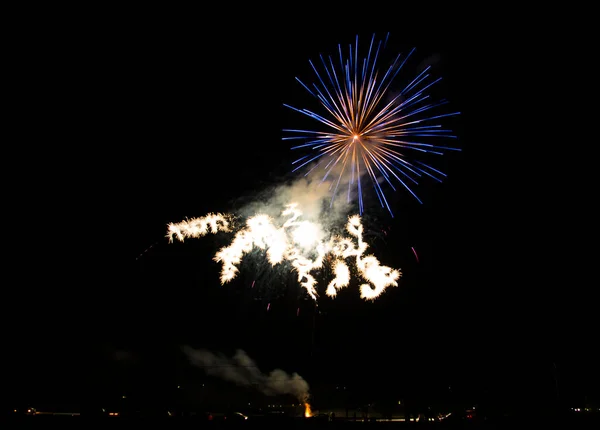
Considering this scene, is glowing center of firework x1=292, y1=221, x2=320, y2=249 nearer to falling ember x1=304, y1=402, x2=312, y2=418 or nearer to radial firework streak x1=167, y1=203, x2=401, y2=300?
radial firework streak x1=167, y1=203, x2=401, y2=300

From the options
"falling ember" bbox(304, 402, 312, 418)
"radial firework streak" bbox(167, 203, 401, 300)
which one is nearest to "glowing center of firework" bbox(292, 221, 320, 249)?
"radial firework streak" bbox(167, 203, 401, 300)

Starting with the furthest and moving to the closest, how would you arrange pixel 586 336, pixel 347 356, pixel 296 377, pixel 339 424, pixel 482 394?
pixel 296 377, pixel 347 356, pixel 482 394, pixel 586 336, pixel 339 424

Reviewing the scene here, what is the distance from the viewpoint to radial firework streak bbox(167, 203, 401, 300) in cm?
1149

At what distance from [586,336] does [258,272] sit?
16695 millimetres

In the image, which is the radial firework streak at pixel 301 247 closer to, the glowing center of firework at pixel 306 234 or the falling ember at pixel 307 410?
the glowing center of firework at pixel 306 234

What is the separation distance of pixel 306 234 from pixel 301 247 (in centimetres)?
60

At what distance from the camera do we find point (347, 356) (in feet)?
90.2

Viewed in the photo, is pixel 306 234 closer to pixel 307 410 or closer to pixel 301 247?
pixel 301 247

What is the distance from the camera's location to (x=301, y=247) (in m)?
11.9

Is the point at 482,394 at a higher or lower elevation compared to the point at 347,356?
lower

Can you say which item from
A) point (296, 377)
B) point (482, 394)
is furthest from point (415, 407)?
point (296, 377)

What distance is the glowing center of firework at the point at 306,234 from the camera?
11.5 meters

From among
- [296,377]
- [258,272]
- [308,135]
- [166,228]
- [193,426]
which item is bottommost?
[193,426]

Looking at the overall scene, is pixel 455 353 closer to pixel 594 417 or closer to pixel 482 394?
pixel 482 394
